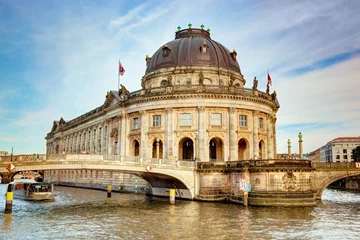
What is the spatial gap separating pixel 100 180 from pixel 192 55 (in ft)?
88.7

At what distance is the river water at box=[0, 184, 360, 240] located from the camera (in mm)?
25531

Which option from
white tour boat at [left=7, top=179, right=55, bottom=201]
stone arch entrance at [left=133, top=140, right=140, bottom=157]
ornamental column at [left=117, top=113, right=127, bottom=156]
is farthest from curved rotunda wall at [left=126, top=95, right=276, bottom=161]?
white tour boat at [left=7, top=179, right=55, bottom=201]

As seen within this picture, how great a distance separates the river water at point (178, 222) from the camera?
25531mm

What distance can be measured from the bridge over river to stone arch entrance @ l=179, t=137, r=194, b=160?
32.3ft

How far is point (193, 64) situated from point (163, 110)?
997 centimetres

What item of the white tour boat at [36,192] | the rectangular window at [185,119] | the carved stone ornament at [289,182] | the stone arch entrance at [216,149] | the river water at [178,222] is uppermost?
the rectangular window at [185,119]

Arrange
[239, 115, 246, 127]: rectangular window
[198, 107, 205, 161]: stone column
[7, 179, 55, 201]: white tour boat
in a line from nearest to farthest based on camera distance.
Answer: [7, 179, 55, 201]: white tour boat, [198, 107, 205, 161]: stone column, [239, 115, 246, 127]: rectangular window

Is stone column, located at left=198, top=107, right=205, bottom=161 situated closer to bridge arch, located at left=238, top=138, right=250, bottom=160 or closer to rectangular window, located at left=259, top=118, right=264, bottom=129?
bridge arch, located at left=238, top=138, right=250, bottom=160

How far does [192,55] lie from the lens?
62500mm

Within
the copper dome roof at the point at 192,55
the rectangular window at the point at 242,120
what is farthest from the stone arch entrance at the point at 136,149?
the rectangular window at the point at 242,120

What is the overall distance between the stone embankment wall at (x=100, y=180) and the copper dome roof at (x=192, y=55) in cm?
1765

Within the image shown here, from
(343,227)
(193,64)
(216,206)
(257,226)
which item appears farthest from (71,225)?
(193,64)

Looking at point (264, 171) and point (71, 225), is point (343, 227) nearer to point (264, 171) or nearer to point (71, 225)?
point (264, 171)

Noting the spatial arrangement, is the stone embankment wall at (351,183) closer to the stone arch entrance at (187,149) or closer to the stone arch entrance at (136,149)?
the stone arch entrance at (187,149)
